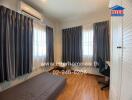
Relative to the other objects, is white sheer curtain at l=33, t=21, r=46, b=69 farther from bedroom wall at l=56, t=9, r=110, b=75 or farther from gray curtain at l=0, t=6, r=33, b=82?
bedroom wall at l=56, t=9, r=110, b=75

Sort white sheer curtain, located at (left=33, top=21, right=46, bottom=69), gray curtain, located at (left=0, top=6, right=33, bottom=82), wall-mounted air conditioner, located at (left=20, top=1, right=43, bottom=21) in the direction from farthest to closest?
white sheer curtain, located at (left=33, top=21, right=46, bottom=69) → wall-mounted air conditioner, located at (left=20, top=1, right=43, bottom=21) → gray curtain, located at (left=0, top=6, right=33, bottom=82)

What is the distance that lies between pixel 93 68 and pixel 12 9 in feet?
11.2

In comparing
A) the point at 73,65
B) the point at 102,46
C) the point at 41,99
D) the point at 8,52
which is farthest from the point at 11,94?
the point at 102,46

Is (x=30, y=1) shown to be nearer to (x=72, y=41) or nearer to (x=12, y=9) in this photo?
(x=12, y=9)

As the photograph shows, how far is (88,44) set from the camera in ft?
12.1

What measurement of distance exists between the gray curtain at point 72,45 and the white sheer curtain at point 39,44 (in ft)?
3.52

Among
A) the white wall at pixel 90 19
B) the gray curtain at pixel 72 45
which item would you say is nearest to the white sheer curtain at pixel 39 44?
the gray curtain at pixel 72 45

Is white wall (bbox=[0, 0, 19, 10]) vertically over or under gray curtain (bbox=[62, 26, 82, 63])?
over

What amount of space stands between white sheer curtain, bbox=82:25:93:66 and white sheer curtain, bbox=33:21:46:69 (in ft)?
5.59

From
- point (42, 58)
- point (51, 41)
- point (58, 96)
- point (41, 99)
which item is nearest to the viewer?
point (41, 99)

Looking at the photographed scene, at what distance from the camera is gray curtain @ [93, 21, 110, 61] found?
318 centimetres

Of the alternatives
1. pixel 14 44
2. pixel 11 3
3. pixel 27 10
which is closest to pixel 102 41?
pixel 27 10

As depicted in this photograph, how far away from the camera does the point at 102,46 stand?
10.7 feet

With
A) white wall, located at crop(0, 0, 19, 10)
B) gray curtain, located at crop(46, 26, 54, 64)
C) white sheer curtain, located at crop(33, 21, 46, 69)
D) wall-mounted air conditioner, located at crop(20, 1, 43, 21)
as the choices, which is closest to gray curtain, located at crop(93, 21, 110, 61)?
gray curtain, located at crop(46, 26, 54, 64)
